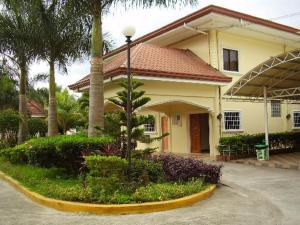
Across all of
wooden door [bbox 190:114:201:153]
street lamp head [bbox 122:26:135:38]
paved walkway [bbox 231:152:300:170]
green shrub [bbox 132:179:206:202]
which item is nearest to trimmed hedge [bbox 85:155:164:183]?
green shrub [bbox 132:179:206:202]

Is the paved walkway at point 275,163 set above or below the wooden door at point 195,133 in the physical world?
below

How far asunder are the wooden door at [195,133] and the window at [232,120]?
1.61 meters

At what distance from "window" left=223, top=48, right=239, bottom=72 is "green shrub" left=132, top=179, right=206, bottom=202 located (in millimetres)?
11736

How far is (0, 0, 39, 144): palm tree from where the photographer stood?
16.8 meters

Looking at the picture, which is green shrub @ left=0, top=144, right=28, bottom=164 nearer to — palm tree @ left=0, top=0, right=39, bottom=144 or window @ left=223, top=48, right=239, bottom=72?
palm tree @ left=0, top=0, right=39, bottom=144

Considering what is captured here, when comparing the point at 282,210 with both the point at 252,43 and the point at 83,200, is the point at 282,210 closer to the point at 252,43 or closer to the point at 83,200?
the point at 83,200

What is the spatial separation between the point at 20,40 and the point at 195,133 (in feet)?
32.8

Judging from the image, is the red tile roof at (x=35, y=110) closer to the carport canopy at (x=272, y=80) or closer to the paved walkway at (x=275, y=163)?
the carport canopy at (x=272, y=80)

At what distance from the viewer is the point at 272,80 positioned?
16.7 m

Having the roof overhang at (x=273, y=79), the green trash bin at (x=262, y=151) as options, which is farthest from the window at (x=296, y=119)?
the green trash bin at (x=262, y=151)

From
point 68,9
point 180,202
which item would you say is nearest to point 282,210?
point 180,202

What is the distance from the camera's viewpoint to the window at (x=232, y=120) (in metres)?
19.8

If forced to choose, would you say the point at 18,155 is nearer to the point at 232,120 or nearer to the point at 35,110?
the point at 232,120

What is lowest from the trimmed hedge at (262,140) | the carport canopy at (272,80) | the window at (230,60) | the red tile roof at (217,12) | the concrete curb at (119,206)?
the concrete curb at (119,206)
